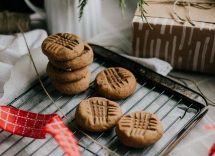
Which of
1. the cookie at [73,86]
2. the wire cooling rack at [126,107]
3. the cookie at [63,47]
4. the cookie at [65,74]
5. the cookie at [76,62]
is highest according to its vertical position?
the cookie at [63,47]

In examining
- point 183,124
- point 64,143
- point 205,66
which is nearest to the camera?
point 64,143

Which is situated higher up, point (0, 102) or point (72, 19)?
point (72, 19)

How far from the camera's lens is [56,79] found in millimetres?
983

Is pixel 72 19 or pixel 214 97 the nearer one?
pixel 214 97

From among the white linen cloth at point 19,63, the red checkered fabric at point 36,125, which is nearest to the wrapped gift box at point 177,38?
the white linen cloth at point 19,63

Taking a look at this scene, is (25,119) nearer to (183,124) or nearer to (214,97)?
(183,124)

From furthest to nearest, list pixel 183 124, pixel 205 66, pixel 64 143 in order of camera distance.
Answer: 1. pixel 205 66
2. pixel 183 124
3. pixel 64 143

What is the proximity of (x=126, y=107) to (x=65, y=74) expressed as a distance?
6.2 inches

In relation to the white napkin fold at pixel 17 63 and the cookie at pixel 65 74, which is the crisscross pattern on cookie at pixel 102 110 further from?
the white napkin fold at pixel 17 63

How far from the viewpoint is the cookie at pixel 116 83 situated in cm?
99

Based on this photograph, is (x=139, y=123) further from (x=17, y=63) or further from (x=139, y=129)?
(x=17, y=63)

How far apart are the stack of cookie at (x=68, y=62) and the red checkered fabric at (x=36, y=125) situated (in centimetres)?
10

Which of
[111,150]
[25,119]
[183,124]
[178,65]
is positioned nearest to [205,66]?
[178,65]

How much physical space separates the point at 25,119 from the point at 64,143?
14 cm
